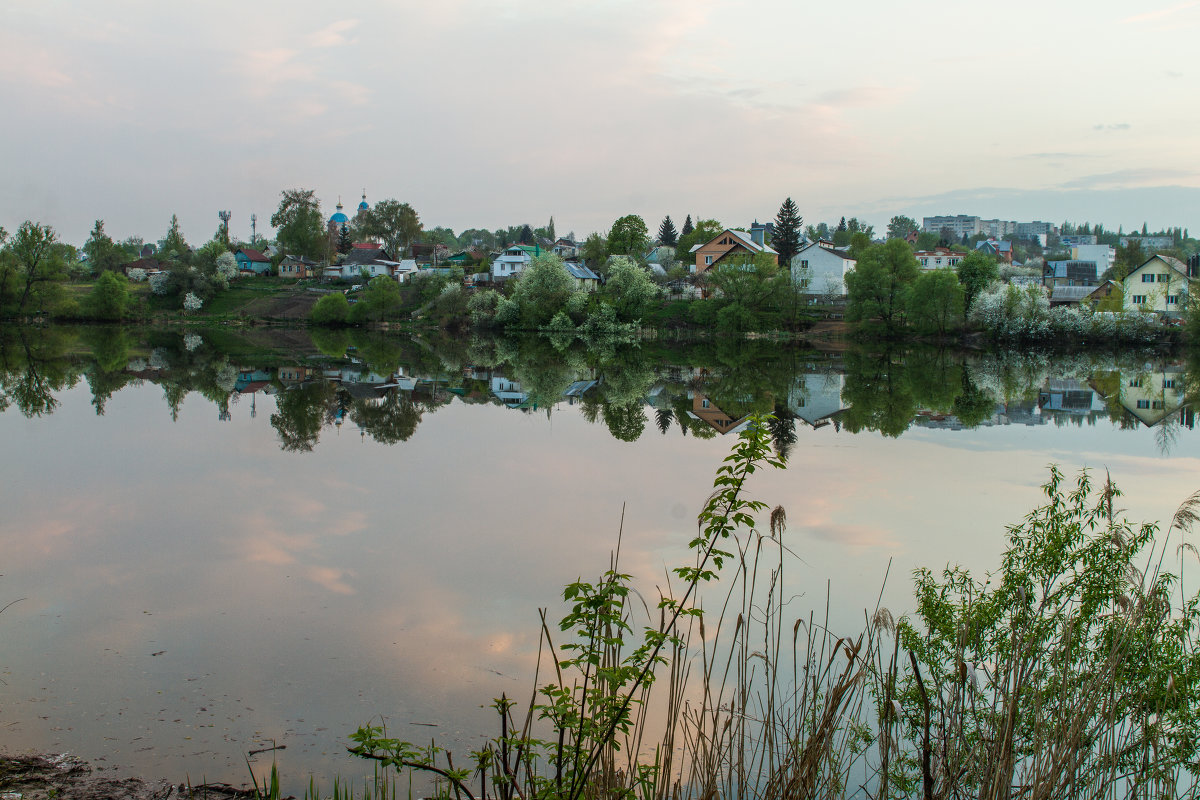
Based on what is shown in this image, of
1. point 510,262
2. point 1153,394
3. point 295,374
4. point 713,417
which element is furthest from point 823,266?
point 713,417

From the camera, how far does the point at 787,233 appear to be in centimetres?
9388

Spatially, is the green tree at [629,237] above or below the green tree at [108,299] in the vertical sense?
above

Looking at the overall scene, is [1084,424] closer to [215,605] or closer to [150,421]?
[215,605]

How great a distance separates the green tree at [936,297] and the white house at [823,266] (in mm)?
18037

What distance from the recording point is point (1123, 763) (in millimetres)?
5566

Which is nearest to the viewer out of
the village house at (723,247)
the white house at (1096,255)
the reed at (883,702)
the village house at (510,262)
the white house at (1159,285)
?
the reed at (883,702)

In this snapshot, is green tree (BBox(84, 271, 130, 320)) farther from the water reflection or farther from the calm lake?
the calm lake

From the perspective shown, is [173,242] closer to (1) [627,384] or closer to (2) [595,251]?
(2) [595,251]

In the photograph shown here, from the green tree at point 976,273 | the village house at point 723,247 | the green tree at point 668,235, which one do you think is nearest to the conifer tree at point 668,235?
the green tree at point 668,235

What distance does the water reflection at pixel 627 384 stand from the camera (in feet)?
85.4

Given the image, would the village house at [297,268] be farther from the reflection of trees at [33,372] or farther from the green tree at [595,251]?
the reflection of trees at [33,372]

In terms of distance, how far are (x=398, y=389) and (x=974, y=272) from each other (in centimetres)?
5625

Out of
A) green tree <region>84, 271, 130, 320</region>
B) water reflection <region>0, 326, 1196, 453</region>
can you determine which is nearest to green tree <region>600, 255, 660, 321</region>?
water reflection <region>0, 326, 1196, 453</region>

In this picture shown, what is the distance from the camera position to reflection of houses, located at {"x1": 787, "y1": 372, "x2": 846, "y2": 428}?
27188 millimetres
